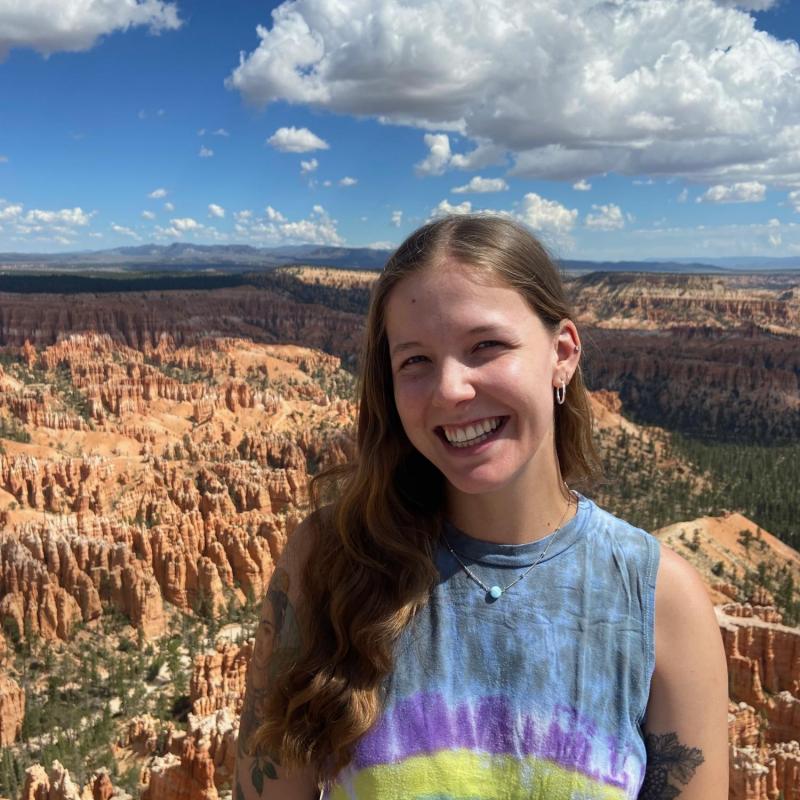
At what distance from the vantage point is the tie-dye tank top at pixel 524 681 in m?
1.99

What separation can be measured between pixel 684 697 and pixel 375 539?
A: 1.03 m

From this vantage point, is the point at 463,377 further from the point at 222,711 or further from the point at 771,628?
the point at 771,628

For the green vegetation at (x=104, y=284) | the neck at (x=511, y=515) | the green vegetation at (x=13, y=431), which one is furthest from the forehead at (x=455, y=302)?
the green vegetation at (x=104, y=284)

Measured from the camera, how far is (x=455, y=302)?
210 centimetres

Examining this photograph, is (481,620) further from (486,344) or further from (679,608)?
(486,344)

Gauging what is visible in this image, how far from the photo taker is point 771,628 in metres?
17.8

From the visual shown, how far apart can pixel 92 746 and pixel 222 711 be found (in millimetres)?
4409

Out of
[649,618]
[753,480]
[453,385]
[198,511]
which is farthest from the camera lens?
[753,480]

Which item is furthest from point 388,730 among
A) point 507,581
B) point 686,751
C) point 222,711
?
point 222,711

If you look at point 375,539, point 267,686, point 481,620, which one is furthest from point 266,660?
point 481,620

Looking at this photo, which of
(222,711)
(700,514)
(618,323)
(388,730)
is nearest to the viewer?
(388,730)

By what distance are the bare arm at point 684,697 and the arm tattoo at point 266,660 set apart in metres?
1.10

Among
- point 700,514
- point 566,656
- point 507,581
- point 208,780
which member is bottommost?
point 700,514

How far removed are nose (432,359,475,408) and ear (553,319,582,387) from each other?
370 millimetres
